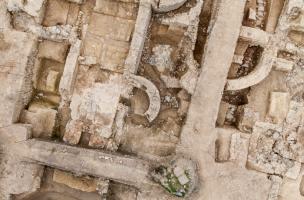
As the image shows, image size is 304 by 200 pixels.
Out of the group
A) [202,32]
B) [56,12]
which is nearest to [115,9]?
[56,12]

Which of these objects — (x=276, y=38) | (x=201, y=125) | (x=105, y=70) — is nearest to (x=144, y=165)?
(x=201, y=125)

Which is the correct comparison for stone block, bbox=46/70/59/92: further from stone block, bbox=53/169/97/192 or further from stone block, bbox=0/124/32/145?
stone block, bbox=53/169/97/192

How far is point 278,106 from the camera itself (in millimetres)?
5496

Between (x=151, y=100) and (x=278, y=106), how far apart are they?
5.40ft

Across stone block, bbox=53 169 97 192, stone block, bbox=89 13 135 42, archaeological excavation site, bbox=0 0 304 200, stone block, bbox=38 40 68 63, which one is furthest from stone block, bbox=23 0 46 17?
stone block, bbox=53 169 97 192

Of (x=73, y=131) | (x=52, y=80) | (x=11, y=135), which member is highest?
(x=52, y=80)

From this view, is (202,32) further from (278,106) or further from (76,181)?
(76,181)

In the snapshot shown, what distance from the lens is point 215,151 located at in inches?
204

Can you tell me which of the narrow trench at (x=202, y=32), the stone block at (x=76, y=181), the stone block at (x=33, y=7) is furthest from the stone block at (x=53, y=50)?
the narrow trench at (x=202, y=32)

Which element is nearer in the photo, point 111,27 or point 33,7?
point 33,7

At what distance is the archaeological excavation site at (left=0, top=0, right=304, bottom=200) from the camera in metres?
5.11

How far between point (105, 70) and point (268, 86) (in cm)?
216

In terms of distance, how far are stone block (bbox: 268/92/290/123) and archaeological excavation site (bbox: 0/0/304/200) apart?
1 centimetres

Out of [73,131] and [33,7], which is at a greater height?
[33,7]
